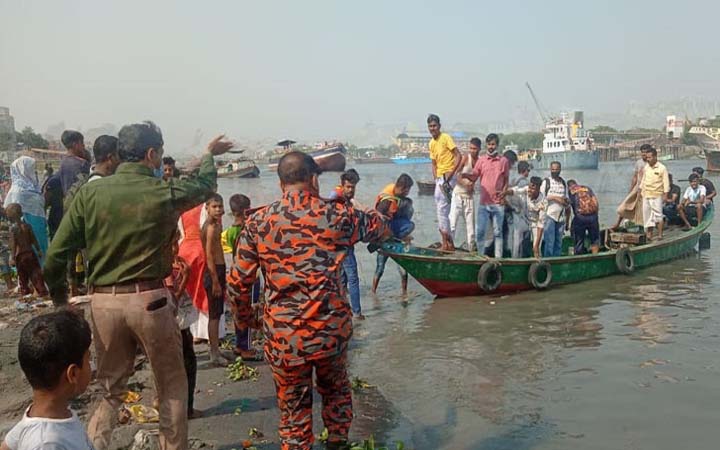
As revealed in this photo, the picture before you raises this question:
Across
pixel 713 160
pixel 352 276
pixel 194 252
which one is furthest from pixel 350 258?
pixel 713 160

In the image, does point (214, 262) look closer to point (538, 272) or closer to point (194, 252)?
point (194, 252)

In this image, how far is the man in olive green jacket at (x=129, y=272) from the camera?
3.60m

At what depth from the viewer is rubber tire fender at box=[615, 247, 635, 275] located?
12203 millimetres

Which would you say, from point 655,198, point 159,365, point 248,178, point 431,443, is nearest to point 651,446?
point 431,443

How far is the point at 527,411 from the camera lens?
19.7ft

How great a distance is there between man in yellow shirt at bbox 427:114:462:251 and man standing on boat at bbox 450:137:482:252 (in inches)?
4.4

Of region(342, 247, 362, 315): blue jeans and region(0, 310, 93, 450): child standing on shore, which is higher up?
region(0, 310, 93, 450): child standing on shore

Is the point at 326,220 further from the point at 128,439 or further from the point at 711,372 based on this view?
the point at 711,372

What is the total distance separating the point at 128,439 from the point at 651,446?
13.4 ft

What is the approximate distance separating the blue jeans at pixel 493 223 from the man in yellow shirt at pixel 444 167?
0.50 meters

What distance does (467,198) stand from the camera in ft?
35.8

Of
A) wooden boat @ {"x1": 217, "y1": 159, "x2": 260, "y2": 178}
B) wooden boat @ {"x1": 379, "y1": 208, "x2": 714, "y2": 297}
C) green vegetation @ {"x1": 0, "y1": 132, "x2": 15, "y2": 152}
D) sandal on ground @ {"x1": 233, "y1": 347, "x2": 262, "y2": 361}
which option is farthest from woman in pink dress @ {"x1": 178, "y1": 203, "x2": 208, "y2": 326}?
wooden boat @ {"x1": 217, "y1": 159, "x2": 260, "y2": 178}

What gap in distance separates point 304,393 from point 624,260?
10.0 m

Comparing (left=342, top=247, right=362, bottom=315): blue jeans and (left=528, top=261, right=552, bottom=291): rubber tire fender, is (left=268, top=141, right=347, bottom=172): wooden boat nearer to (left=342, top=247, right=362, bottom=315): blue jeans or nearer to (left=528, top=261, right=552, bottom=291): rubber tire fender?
(left=342, top=247, right=362, bottom=315): blue jeans
